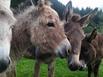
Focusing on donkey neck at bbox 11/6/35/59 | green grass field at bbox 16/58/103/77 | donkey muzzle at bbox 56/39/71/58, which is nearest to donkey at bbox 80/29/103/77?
green grass field at bbox 16/58/103/77

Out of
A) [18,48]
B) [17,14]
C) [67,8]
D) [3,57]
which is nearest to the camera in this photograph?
[3,57]

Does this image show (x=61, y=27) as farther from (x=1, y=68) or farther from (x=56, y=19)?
(x=1, y=68)

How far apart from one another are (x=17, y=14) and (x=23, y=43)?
0.71m

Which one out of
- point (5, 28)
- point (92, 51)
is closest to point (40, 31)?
point (5, 28)

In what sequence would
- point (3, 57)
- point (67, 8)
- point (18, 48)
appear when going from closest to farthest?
point (3, 57)
point (18, 48)
point (67, 8)

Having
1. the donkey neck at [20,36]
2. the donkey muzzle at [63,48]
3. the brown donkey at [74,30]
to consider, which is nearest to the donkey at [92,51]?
the brown donkey at [74,30]

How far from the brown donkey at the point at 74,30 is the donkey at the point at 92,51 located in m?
2.26

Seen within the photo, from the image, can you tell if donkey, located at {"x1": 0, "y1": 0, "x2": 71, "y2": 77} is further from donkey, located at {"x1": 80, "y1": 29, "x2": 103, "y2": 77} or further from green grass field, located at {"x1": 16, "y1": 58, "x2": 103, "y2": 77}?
green grass field, located at {"x1": 16, "y1": 58, "x2": 103, "y2": 77}

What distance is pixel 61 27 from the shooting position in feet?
24.8

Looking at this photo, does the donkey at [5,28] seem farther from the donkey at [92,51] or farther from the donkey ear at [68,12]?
the donkey at [92,51]

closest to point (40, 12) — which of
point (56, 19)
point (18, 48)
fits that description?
point (56, 19)

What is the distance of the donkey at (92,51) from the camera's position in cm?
1231

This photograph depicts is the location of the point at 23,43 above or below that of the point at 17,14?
below

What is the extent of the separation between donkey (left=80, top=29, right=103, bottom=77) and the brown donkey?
7.41 feet
